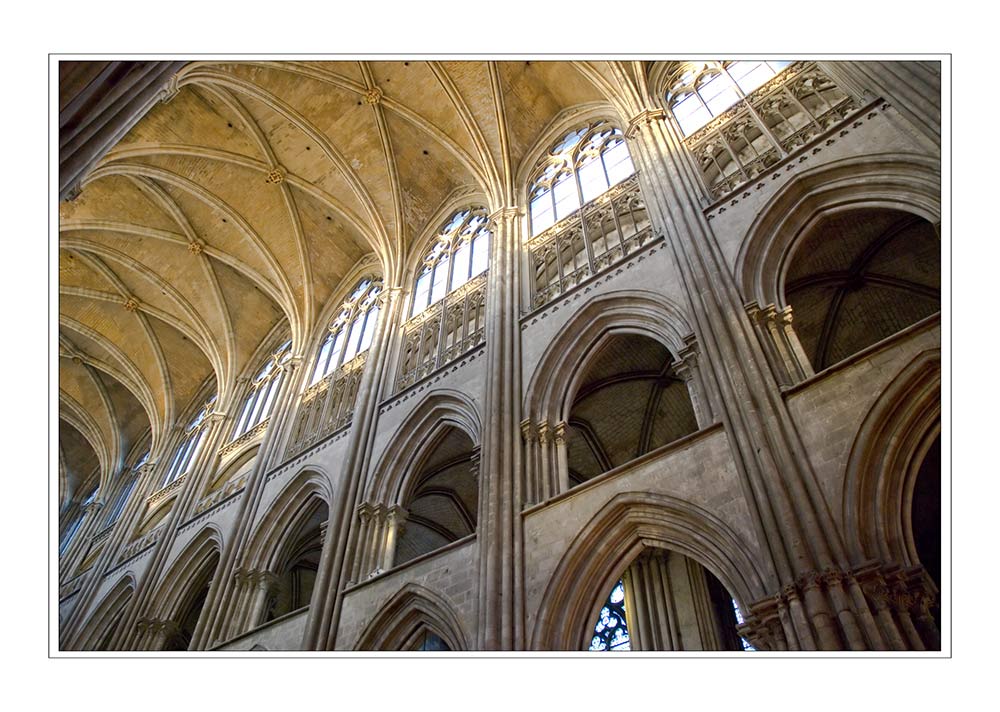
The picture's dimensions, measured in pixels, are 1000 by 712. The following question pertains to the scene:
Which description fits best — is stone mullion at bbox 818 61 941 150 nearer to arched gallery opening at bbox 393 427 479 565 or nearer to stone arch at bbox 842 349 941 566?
stone arch at bbox 842 349 941 566

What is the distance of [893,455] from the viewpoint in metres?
5.79

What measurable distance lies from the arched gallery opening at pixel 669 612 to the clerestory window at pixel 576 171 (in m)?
6.32

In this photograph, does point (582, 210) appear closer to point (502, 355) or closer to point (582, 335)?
point (582, 335)

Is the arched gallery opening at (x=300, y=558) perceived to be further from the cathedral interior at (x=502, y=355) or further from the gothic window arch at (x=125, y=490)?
the gothic window arch at (x=125, y=490)

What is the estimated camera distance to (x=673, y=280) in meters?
8.98

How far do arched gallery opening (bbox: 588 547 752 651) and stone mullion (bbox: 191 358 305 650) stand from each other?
5973mm

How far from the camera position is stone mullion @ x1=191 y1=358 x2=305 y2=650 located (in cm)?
1100

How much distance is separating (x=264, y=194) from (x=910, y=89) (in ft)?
47.6

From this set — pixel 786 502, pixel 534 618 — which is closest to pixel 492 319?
pixel 534 618

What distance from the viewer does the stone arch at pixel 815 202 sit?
7359 millimetres

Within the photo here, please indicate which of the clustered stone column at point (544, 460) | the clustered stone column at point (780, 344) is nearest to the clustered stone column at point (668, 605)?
the clustered stone column at point (544, 460)

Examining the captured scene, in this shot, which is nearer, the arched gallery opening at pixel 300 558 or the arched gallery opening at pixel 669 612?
the arched gallery opening at pixel 669 612

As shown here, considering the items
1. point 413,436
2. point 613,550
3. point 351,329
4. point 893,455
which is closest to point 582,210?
point 413,436
